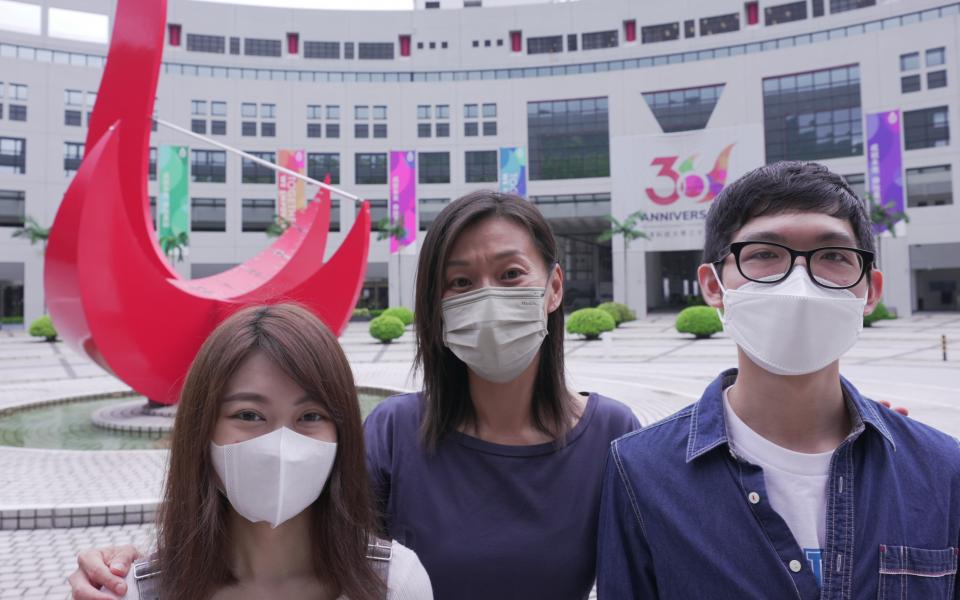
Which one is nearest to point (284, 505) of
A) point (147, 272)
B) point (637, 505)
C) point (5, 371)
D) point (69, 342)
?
point (637, 505)

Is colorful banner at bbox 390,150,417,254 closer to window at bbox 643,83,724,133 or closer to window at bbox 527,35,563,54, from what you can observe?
window at bbox 527,35,563,54

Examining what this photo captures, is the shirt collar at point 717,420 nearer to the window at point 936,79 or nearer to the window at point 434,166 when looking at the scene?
the window at point 434,166

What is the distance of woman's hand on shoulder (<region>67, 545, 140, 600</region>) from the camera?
4.86 feet

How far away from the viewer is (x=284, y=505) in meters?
1.67

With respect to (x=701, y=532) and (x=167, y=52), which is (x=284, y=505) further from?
(x=167, y=52)

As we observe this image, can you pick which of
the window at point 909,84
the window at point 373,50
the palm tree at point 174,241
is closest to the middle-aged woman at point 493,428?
the palm tree at point 174,241

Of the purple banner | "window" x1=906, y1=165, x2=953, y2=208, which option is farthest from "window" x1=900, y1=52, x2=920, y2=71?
"window" x1=906, y1=165, x2=953, y2=208

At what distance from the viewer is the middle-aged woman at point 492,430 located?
1.80 metres

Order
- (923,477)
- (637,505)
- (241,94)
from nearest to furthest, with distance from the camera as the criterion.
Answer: (923,477)
(637,505)
(241,94)

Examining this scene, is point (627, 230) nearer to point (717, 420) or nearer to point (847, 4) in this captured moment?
point (847, 4)

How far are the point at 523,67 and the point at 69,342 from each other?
40.9 metres

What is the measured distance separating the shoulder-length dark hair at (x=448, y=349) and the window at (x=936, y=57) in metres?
43.0

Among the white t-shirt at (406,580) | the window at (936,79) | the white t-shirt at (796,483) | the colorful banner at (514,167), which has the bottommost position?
the white t-shirt at (406,580)

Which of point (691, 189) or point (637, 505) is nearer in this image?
point (637, 505)
